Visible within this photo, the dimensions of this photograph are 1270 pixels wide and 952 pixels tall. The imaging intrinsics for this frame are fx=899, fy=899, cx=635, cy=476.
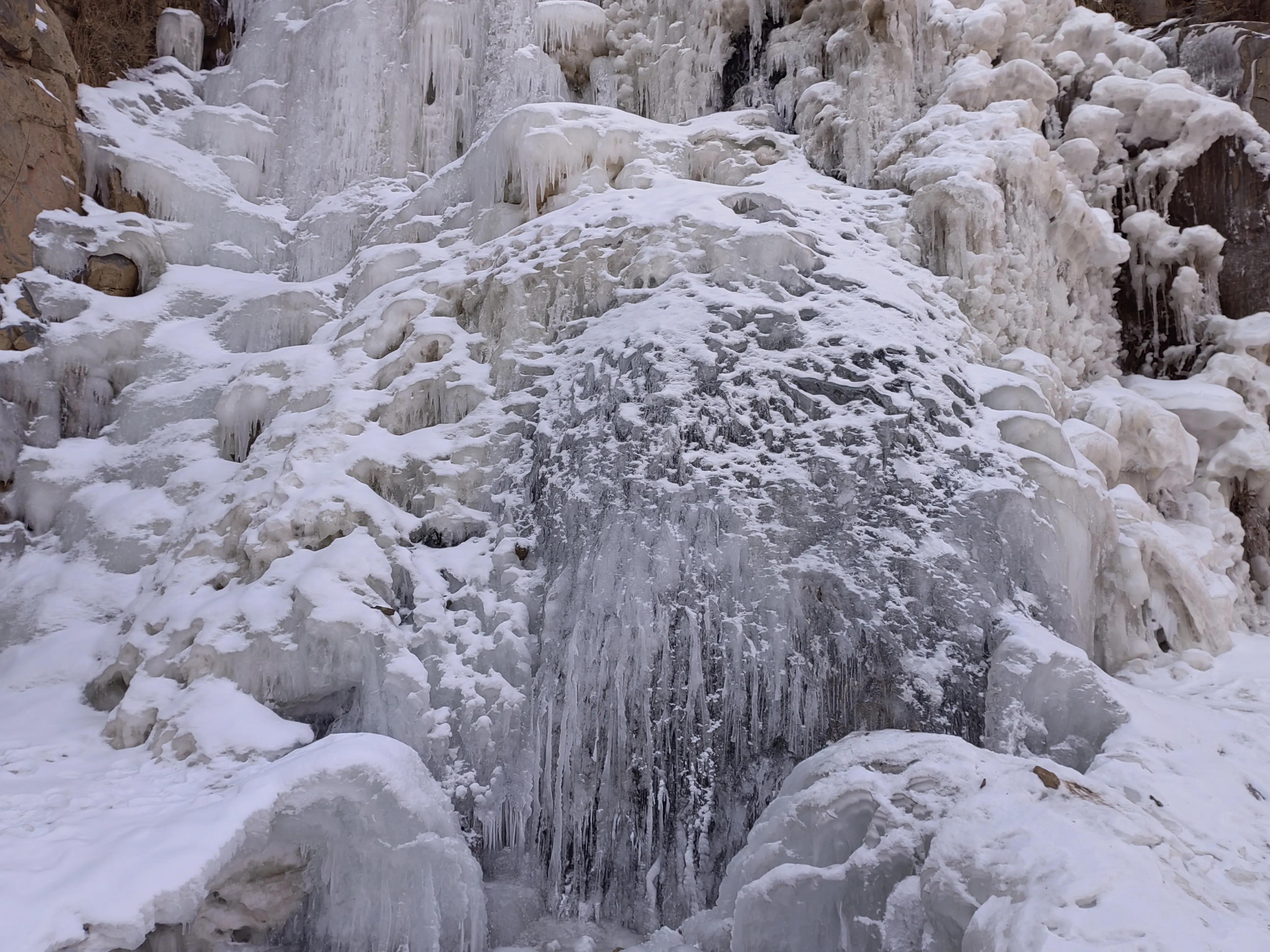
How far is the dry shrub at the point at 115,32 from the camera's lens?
35.1 feet

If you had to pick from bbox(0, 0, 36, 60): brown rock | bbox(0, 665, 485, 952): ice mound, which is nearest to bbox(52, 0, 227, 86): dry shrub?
bbox(0, 0, 36, 60): brown rock

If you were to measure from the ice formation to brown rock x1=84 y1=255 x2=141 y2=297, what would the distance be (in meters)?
0.07

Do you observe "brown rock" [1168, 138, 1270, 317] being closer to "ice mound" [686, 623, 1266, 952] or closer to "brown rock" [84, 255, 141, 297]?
"ice mound" [686, 623, 1266, 952]

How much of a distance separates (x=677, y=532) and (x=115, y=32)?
1041 centimetres

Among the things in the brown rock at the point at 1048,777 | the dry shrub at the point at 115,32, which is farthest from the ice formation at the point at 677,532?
the dry shrub at the point at 115,32

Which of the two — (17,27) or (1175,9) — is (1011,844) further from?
(1175,9)

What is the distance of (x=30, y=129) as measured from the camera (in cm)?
Answer: 911

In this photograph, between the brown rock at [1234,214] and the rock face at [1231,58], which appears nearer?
the brown rock at [1234,214]

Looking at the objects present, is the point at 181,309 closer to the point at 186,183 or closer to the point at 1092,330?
the point at 186,183

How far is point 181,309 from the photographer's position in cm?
952

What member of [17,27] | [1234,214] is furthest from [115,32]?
[1234,214]

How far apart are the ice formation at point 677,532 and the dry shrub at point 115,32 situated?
0.59 meters

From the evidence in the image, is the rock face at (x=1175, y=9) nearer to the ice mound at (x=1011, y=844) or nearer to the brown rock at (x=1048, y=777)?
the ice mound at (x=1011, y=844)

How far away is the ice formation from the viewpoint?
169 inches
